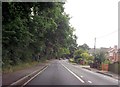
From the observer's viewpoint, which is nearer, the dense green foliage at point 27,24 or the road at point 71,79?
the dense green foliage at point 27,24

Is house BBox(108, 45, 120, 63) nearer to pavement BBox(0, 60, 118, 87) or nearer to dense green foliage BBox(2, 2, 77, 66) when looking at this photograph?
dense green foliage BBox(2, 2, 77, 66)

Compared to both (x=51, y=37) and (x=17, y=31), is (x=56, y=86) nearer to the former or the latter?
(x=17, y=31)

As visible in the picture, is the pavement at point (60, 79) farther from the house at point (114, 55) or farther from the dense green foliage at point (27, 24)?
the house at point (114, 55)

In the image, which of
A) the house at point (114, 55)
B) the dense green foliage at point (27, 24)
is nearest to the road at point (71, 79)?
the dense green foliage at point (27, 24)

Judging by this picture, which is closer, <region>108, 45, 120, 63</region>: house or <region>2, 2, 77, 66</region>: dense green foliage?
<region>2, 2, 77, 66</region>: dense green foliage

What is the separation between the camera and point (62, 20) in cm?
5503

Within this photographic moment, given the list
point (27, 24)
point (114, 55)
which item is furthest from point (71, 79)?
point (114, 55)

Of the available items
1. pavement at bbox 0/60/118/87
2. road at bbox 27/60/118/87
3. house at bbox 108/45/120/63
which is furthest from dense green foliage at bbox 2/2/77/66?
house at bbox 108/45/120/63

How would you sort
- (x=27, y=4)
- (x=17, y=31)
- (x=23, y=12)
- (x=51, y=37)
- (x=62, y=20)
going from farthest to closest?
(x=51, y=37) → (x=62, y=20) → (x=17, y=31) → (x=23, y=12) → (x=27, y=4)

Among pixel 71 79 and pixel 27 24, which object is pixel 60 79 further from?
pixel 27 24

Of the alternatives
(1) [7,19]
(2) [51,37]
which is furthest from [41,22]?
(2) [51,37]

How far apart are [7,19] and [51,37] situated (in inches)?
1470

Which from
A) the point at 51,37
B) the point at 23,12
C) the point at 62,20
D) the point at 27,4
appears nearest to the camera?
the point at 27,4

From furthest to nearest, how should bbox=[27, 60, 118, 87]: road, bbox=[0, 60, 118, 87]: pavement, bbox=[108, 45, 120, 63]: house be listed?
bbox=[108, 45, 120, 63]: house < bbox=[27, 60, 118, 87]: road < bbox=[0, 60, 118, 87]: pavement
